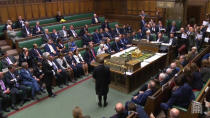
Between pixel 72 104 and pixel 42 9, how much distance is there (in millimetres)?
7487

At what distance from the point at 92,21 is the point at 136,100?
26.5 feet

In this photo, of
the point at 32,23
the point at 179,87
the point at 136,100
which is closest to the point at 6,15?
the point at 32,23

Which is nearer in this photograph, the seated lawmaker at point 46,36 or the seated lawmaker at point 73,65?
the seated lawmaker at point 73,65

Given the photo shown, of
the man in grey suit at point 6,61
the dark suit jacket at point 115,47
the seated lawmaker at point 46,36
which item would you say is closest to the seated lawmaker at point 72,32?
the seated lawmaker at point 46,36

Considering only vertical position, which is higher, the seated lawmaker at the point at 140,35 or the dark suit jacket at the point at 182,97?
the seated lawmaker at the point at 140,35

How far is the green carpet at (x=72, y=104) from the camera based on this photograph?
527cm

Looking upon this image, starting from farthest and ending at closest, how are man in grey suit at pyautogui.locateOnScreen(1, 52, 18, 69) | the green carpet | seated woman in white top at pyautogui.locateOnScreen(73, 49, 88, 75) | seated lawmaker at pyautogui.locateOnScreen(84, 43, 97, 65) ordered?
seated lawmaker at pyautogui.locateOnScreen(84, 43, 97, 65) < seated woman in white top at pyautogui.locateOnScreen(73, 49, 88, 75) < man in grey suit at pyautogui.locateOnScreen(1, 52, 18, 69) < the green carpet

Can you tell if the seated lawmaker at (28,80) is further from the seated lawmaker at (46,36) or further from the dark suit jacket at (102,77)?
the seated lawmaker at (46,36)

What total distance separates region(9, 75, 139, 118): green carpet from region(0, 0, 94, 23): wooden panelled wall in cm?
589

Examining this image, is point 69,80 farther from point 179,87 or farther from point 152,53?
point 179,87

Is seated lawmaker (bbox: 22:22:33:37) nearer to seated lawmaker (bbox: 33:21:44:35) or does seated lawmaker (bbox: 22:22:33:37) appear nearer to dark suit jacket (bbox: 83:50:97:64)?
seated lawmaker (bbox: 33:21:44:35)

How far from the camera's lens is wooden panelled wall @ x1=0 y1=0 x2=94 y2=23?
9914mm

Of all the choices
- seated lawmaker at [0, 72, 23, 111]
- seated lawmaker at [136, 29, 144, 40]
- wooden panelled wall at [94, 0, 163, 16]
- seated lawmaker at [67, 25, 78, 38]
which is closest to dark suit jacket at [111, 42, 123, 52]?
seated lawmaker at [136, 29, 144, 40]

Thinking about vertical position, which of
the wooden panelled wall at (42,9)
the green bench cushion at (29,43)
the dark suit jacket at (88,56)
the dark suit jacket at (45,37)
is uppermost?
the wooden panelled wall at (42,9)
